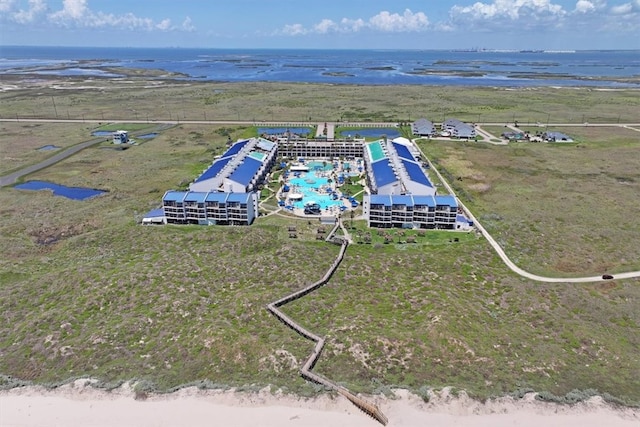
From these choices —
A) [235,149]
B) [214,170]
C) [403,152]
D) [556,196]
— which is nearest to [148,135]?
[235,149]

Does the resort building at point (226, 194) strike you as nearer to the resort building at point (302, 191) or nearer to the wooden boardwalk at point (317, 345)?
the resort building at point (302, 191)

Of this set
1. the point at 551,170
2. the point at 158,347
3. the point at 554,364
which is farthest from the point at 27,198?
the point at 551,170

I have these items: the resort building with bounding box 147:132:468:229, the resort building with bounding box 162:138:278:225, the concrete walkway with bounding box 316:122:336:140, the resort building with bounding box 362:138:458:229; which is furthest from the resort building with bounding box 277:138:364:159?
the resort building with bounding box 362:138:458:229

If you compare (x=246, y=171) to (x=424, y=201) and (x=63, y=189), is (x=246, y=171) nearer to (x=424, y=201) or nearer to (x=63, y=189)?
(x=424, y=201)

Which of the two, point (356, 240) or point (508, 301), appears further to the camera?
point (356, 240)

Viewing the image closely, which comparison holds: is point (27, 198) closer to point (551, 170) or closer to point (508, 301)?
point (508, 301)

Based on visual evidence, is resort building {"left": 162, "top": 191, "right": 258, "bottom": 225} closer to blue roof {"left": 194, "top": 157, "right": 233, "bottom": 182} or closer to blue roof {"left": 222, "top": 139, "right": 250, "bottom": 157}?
blue roof {"left": 194, "top": 157, "right": 233, "bottom": 182}

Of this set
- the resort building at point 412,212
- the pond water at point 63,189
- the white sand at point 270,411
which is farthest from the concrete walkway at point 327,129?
the white sand at point 270,411
